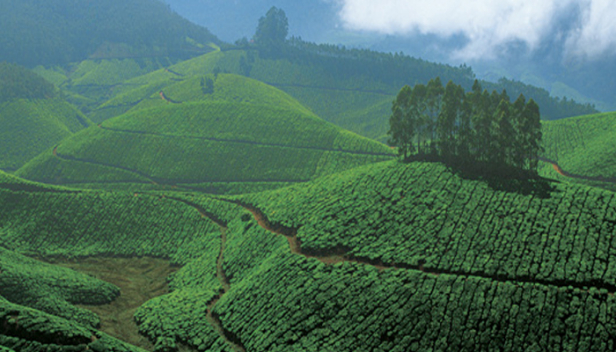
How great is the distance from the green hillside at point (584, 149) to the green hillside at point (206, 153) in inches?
2151

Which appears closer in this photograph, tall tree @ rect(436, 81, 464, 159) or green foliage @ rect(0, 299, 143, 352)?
green foliage @ rect(0, 299, 143, 352)

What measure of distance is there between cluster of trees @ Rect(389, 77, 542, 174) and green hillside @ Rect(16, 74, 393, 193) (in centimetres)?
6468

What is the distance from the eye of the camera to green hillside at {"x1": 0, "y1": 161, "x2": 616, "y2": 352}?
178 feet

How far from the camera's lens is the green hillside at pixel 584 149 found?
132 metres

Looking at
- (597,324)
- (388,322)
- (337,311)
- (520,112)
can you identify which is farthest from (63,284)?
(520,112)

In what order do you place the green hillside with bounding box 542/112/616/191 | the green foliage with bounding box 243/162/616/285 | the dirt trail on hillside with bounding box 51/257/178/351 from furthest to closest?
the green hillside with bounding box 542/112/616/191
the dirt trail on hillside with bounding box 51/257/178/351
the green foliage with bounding box 243/162/616/285

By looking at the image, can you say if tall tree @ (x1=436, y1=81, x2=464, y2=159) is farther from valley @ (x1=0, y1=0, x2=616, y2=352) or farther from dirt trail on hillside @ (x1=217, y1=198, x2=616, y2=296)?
dirt trail on hillside @ (x1=217, y1=198, x2=616, y2=296)

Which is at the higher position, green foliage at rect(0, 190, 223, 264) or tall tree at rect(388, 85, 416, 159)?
tall tree at rect(388, 85, 416, 159)

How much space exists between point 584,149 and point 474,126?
84.3 metres

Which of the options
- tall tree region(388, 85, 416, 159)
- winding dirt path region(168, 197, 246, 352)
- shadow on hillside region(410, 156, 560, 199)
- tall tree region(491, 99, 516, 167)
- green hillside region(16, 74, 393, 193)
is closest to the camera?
winding dirt path region(168, 197, 246, 352)

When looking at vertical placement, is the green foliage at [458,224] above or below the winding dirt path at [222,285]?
above

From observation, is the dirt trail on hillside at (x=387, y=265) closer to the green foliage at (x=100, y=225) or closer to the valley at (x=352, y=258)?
the valley at (x=352, y=258)

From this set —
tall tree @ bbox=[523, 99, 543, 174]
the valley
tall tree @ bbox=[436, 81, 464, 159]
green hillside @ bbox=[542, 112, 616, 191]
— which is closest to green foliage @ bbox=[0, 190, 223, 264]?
the valley

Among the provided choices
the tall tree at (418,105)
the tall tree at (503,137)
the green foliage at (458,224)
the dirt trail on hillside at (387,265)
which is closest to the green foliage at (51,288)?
the dirt trail on hillside at (387,265)
